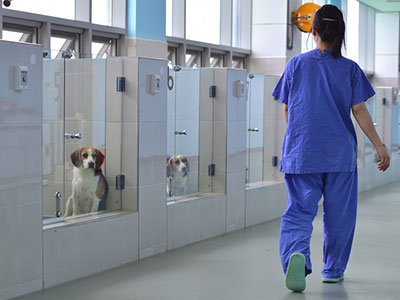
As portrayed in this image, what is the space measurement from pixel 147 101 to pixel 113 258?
1066 millimetres

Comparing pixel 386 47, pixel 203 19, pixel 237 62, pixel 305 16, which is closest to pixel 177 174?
pixel 203 19

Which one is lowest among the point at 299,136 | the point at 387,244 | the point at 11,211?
the point at 387,244

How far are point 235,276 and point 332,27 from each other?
1.48 m

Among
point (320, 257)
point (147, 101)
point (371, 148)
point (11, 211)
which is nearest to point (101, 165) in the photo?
point (147, 101)

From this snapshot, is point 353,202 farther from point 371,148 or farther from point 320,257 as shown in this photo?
point 371,148

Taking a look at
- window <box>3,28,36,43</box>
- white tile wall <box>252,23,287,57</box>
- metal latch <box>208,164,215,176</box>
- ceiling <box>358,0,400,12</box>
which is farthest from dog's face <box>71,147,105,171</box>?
ceiling <box>358,0,400,12</box>

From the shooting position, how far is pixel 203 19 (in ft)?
27.3

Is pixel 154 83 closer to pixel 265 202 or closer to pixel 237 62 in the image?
pixel 265 202

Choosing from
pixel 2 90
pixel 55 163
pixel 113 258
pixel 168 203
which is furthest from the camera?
pixel 168 203

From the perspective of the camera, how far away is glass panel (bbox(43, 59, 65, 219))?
4352 millimetres

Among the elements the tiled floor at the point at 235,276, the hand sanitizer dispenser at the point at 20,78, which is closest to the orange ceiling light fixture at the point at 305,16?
the tiled floor at the point at 235,276

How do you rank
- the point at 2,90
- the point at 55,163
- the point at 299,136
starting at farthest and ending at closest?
the point at 55,163
the point at 299,136
the point at 2,90

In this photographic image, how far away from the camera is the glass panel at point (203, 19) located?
8086mm

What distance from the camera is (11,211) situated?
389 centimetres
